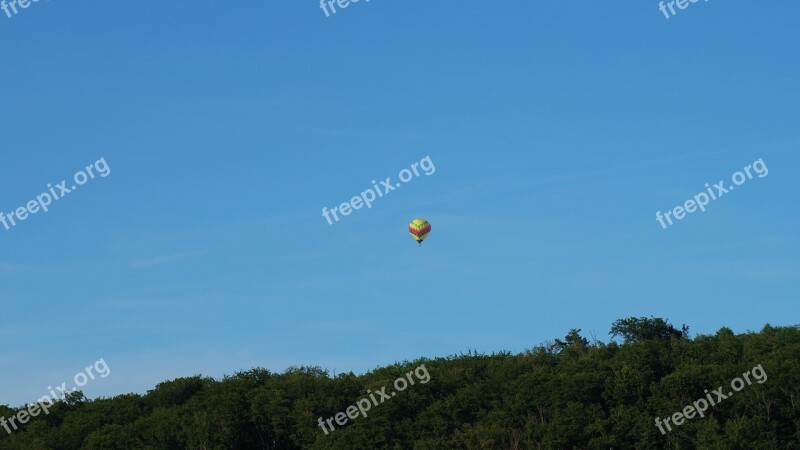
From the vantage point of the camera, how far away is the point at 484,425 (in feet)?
250

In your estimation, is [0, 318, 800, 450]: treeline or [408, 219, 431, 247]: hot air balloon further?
[408, 219, 431, 247]: hot air balloon

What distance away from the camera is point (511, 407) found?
76312 millimetres

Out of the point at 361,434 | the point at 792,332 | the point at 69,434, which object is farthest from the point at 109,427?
the point at 792,332

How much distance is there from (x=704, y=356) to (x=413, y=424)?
21697mm

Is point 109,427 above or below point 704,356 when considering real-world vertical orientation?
above

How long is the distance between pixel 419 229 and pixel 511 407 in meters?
25.9

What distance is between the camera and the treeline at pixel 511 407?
70375mm

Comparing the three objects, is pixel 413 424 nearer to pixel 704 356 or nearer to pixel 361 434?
pixel 361 434

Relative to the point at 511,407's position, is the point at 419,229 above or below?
above

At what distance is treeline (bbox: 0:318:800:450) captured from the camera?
70.4m

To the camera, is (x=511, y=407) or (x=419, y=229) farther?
(x=419, y=229)

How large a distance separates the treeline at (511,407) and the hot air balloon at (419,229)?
42.1ft

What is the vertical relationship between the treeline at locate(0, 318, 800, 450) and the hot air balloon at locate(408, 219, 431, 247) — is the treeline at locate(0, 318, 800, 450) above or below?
below

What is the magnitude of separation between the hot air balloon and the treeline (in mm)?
12836
